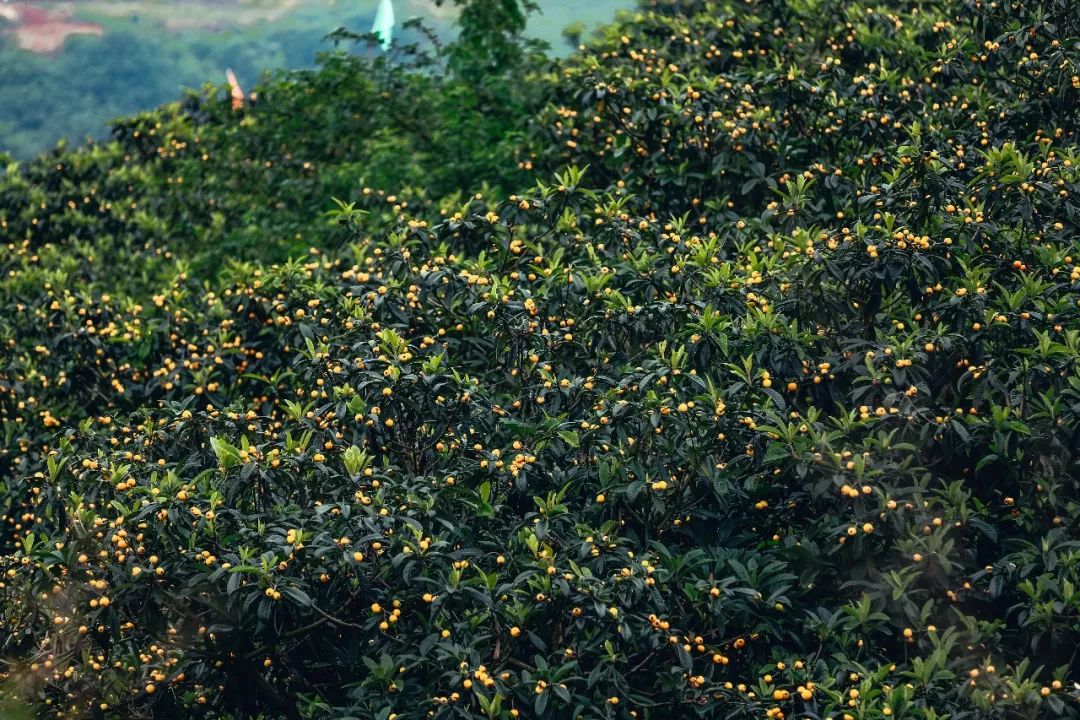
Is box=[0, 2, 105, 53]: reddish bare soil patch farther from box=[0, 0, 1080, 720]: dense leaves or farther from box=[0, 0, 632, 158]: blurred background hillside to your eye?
box=[0, 0, 1080, 720]: dense leaves

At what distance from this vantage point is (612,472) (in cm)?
791

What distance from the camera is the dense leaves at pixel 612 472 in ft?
23.7

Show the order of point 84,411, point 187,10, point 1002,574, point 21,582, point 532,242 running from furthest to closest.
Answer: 1. point 187,10
2. point 84,411
3. point 532,242
4. point 21,582
5. point 1002,574

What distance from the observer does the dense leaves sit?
7.21 m

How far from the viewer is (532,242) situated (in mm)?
9734

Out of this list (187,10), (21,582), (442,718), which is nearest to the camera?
(442,718)

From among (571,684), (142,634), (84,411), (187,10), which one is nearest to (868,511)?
(571,684)

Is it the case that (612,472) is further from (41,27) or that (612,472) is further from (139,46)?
(41,27)

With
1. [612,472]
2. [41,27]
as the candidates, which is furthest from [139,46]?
[612,472]

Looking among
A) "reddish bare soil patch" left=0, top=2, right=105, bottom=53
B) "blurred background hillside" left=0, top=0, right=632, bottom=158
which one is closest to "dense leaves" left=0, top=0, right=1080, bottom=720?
"blurred background hillside" left=0, top=0, right=632, bottom=158

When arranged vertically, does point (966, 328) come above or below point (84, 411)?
above

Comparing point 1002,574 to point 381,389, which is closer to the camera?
point 1002,574

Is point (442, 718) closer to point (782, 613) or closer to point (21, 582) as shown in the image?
point (782, 613)

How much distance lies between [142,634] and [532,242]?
3793 mm
